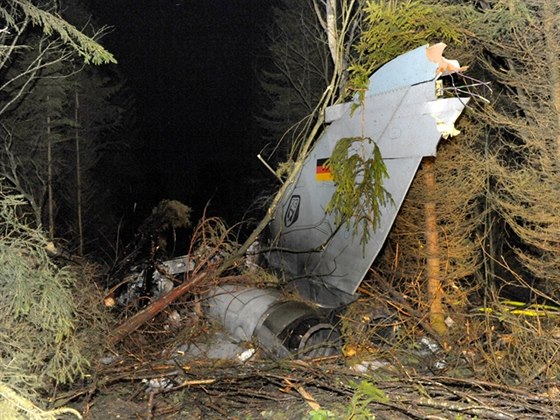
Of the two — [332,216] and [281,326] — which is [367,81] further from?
[281,326]

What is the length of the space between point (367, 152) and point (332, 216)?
3.52ft

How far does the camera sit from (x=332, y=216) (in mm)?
6758

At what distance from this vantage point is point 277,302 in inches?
244

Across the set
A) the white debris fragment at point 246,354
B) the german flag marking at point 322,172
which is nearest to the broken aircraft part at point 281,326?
the white debris fragment at point 246,354

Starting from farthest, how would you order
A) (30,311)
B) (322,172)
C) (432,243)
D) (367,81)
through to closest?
(432,243) → (322,172) → (367,81) → (30,311)

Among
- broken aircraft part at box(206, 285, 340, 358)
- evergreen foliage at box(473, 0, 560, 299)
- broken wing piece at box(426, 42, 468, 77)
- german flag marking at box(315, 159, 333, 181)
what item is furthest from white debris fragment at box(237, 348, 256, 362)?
broken wing piece at box(426, 42, 468, 77)

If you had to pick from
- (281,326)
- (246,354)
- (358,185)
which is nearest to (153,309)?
(246,354)

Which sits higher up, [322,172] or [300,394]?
[322,172]

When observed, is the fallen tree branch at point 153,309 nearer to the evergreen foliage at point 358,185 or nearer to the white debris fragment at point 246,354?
the white debris fragment at point 246,354

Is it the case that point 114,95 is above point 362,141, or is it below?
above

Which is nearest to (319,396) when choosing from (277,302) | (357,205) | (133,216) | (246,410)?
(246,410)

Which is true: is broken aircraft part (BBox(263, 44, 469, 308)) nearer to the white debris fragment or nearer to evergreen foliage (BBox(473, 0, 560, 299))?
the white debris fragment

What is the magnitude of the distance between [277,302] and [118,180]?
2012 cm

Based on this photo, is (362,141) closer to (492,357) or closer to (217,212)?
(492,357)
